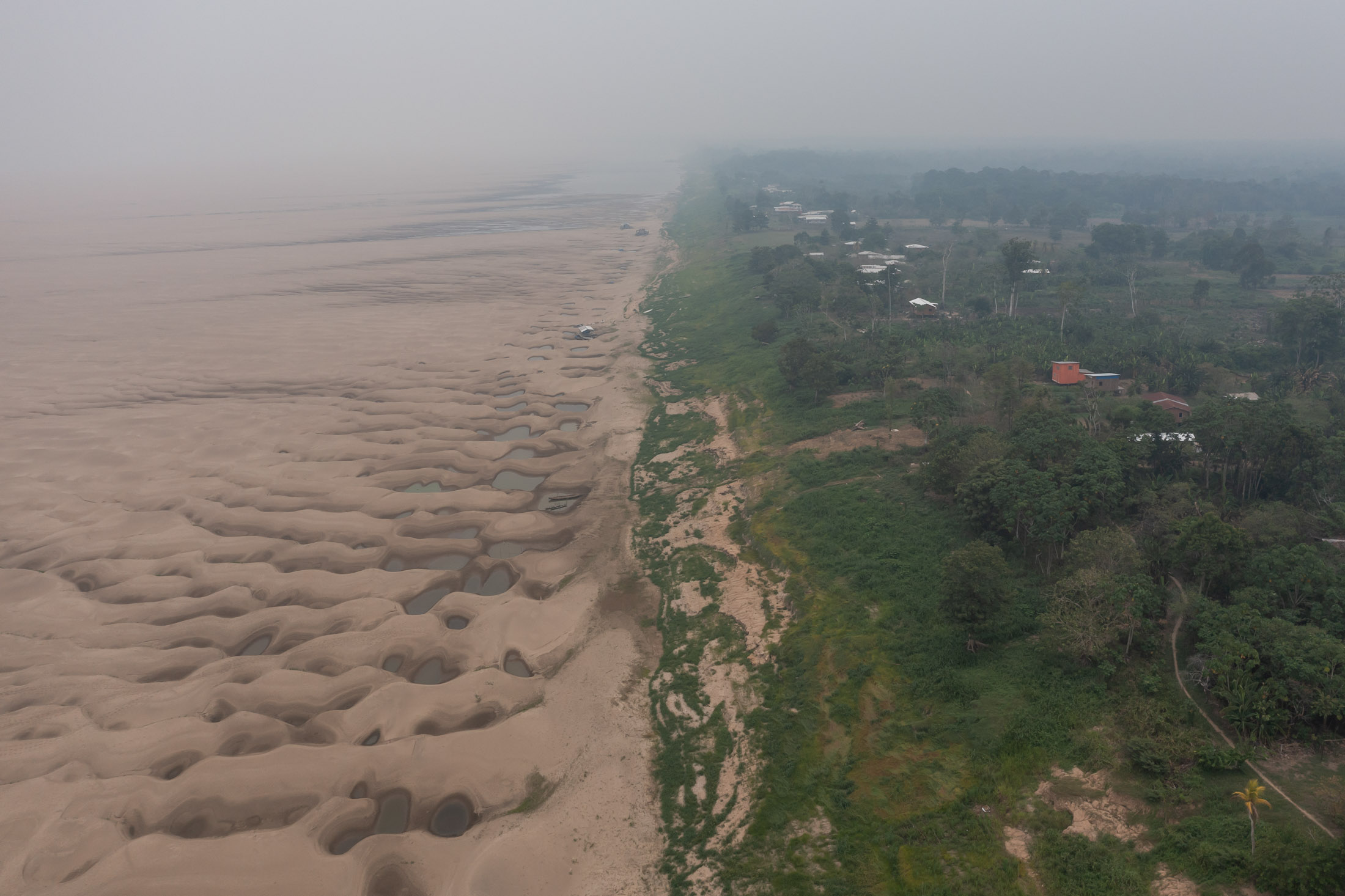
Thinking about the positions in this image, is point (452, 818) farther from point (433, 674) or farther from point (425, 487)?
point (425, 487)

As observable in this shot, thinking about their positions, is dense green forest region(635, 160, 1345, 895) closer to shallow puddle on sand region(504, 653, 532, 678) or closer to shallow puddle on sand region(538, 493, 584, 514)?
shallow puddle on sand region(538, 493, 584, 514)

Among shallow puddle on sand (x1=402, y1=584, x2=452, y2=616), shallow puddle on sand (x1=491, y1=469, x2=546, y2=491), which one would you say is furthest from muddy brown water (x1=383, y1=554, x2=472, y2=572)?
shallow puddle on sand (x1=491, y1=469, x2=546, y2=491)

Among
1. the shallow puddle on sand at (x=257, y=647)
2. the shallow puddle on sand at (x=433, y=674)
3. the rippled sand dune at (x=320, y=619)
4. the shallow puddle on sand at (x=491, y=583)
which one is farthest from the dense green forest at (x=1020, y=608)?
the shallow puddle on sand at (x=257, y=647)

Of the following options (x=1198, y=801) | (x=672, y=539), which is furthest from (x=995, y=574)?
(x=672, y=539)

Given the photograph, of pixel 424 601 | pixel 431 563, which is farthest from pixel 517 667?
pixel 431 563

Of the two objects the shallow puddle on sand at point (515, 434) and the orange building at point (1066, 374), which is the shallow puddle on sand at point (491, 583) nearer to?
the shallow puddle on sand at point (515, 434)

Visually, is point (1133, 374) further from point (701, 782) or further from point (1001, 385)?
point (701, 782)
